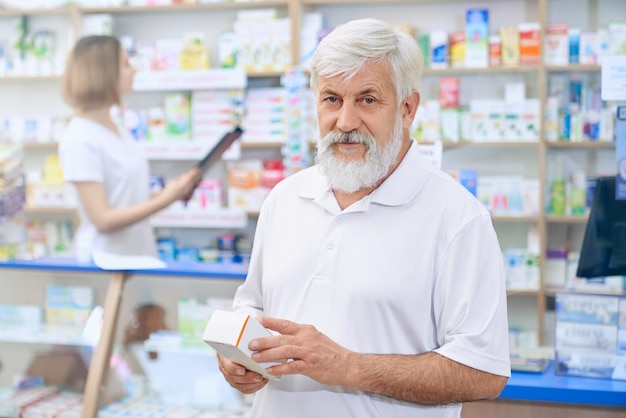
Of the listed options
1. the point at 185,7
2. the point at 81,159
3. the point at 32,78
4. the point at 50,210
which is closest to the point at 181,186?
the point at 81,159

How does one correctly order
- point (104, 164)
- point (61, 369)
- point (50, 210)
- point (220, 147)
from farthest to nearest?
1. point (50, 210)
2. point (104, 164)
3. point (220, 147)
4. point (61, 369)

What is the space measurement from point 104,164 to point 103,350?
86 cm

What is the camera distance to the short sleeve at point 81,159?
3213 millimetres

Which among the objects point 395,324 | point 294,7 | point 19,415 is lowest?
point 19,415

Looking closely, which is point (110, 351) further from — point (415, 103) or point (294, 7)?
point (294, 7)

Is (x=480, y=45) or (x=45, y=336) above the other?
(x=480, y=45)

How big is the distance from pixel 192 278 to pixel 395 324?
1.32 meters

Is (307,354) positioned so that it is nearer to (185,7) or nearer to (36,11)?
(185,7)

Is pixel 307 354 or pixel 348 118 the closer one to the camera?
pixel 307 354

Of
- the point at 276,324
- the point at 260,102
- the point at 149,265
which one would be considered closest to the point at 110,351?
the point at 149,265

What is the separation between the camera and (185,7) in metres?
6.14

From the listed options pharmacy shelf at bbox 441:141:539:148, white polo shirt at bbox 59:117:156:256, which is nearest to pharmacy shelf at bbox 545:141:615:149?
pharmacy shelf at bbox 441:141:539:148

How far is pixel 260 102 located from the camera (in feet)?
19.7

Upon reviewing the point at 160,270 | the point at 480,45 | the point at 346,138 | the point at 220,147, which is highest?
the point at 480,45
